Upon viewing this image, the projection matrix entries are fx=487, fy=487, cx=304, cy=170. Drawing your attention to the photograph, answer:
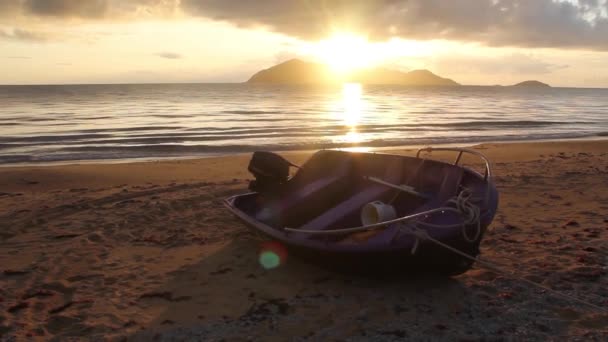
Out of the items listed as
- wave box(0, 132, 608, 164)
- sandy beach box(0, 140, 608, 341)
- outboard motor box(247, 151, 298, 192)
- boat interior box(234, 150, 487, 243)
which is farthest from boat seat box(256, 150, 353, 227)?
wave box(0, 132, 608, 164)

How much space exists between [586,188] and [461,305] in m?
6.75

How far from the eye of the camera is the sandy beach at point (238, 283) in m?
4.75

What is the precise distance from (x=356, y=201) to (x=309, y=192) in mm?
843

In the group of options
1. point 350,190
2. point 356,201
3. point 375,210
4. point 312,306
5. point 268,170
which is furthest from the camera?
point 268,170

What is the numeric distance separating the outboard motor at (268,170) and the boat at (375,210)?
0.05 feet

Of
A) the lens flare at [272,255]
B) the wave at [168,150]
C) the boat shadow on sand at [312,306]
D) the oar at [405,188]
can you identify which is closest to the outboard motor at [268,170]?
the lens flare at [272,255]

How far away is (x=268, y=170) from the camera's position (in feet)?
26.0

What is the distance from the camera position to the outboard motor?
793cm

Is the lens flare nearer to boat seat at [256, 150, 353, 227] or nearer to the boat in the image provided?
the boat

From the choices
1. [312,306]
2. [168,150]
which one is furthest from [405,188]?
[168,150]

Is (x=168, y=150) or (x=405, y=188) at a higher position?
(x=405, y=188)

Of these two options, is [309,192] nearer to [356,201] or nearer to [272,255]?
[356,201]

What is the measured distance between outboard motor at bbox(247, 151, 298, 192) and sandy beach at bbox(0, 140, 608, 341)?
840 mm

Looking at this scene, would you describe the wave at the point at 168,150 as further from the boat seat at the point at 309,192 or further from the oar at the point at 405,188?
the oar at the point at 405,188
